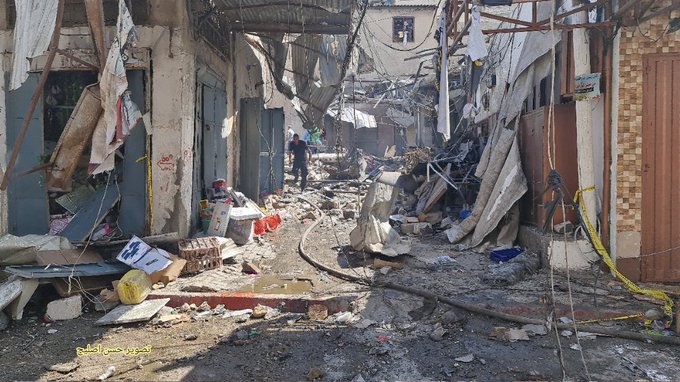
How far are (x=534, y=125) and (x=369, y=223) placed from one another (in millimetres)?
3127

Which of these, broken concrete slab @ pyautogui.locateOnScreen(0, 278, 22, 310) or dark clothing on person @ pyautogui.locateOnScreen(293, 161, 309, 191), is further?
dark clothing on person @ pyautogui.locateOnScreen(293, 161, 309, 191)

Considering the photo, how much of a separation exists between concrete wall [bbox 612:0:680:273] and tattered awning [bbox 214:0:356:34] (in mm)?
3813

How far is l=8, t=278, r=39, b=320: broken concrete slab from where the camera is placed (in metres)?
4.81

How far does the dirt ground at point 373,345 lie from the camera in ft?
11.6

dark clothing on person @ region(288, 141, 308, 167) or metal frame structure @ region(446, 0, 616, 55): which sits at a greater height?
metal frame structure @ region(446, 0, 616, 55)

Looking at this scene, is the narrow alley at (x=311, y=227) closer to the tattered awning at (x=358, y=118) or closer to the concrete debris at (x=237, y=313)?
the concrete debris at (x=237, y=313)

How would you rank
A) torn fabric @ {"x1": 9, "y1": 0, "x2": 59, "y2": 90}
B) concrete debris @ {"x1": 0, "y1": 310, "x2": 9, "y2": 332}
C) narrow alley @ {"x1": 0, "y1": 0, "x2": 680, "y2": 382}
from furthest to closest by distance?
torn fabric @ {"x1": 9, "y1": 0, "x2": 59, "y2": 90}, concrete debris @ {"x1": 0, "y1": 310, "x2": 9, "y2": 332}, narrow alley @ {"x1": 0, "y1": 0, "x2": 680, "y2": 382}

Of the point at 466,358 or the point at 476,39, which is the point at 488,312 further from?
the point at 476,39

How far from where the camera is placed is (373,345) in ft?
13.1

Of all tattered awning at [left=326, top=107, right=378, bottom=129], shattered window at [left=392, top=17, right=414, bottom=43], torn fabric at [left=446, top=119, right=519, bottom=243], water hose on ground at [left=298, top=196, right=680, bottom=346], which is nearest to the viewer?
water hose on ground at [left=298, top=196, right=680, bottom=346]

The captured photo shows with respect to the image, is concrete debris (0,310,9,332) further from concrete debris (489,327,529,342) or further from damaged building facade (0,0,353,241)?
concrete debris (489,327,529,342)

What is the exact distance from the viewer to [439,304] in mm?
4918

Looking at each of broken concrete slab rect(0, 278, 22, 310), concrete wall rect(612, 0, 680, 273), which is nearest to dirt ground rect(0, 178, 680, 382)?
broken concrete slab rect(0, 278, 22, 310)

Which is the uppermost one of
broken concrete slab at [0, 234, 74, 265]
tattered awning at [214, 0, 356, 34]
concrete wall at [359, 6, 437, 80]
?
concrete wall at [359, 6, 437, 80]
